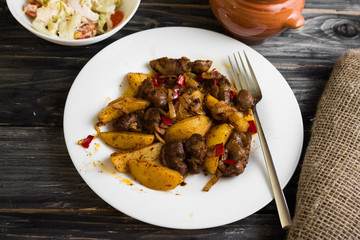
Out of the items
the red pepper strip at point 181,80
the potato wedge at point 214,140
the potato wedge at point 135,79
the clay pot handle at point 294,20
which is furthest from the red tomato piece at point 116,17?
the clay pot handle at point 294,20

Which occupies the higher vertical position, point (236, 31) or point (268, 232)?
point (236, 31)

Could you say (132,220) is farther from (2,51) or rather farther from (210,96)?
(2,51)

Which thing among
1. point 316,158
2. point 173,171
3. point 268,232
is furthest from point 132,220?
point 316,158

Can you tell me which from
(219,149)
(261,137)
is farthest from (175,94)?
(261,137)

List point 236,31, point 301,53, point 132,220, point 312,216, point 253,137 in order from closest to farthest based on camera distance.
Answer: point 312,216, point 132,220, point 253,137, point 236,31, point 301,53

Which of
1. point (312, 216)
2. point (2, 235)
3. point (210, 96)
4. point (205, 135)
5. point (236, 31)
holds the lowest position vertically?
point (2, 235)

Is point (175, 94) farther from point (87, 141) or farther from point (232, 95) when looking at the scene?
point (87, 141)

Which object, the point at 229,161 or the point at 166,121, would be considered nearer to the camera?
the point at 229,161
